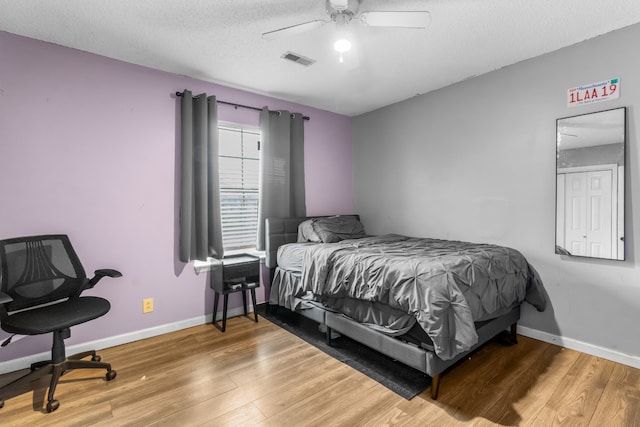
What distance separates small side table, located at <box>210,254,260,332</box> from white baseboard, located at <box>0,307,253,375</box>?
146 mm

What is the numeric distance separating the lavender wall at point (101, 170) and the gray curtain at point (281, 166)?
54 centimetres

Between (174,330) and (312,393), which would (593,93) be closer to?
(312,393)

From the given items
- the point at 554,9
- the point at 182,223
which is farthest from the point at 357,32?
the point at 182,223

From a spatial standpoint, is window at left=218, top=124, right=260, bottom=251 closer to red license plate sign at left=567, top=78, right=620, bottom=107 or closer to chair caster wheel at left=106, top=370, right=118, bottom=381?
chair caster wheel at left=106, top=370, right=118, bottom=381

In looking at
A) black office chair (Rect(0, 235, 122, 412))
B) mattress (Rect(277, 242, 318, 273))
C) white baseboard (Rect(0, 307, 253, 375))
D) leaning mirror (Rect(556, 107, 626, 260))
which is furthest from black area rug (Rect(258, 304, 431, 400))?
leaning mirror (Rect(556, 107, 626, 260))

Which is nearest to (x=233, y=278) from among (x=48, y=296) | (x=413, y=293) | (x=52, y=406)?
(x=48, y=296)

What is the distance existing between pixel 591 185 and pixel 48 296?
4.17 m

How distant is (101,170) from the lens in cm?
271

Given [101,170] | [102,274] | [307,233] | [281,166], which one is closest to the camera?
[102,274]

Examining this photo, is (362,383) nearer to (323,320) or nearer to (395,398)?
(395,398)

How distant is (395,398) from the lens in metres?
1.98

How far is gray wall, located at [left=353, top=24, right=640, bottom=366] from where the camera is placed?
237 centimetres

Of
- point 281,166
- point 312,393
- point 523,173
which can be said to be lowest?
point 312,393

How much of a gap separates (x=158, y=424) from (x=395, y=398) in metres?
1.39
